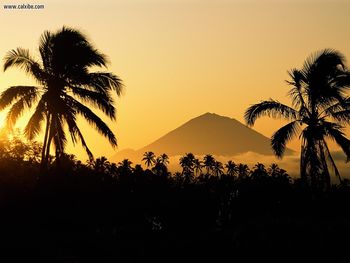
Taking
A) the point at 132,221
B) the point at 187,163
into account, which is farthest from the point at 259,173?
the point at 132,221

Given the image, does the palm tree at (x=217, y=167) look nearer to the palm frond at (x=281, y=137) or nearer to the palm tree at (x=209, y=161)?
the palm tree at (x=209, y=161)

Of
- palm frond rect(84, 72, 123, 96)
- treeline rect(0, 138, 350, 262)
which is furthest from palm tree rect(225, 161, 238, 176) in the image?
palm frond rect(84, 72, 123, 96)

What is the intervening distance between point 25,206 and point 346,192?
89.0 ft

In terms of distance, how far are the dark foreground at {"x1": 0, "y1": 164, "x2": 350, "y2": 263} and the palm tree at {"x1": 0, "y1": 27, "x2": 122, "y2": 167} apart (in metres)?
2.55

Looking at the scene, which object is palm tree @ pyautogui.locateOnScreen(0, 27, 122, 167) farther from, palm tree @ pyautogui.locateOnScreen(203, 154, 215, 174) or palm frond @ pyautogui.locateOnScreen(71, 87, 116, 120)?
palm tree @ pyautogui.locateOnScreen(203, 154, 215, 174)

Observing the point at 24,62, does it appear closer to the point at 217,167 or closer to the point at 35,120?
the point at 35,120

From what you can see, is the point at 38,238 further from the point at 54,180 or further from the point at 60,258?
the point at 54,180

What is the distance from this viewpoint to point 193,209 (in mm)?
45906

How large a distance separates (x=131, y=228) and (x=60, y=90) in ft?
26.8

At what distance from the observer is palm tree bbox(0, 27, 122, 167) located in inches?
1143

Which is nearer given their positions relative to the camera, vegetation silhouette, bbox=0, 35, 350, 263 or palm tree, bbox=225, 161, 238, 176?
vegetation silhouette, bbox=0, 35, 350, 263

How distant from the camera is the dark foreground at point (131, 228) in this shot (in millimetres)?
17969

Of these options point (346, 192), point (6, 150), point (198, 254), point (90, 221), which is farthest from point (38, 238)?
point (346, 192)

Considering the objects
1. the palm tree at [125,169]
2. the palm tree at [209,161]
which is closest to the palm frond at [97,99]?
the palm tree at [125,169]
